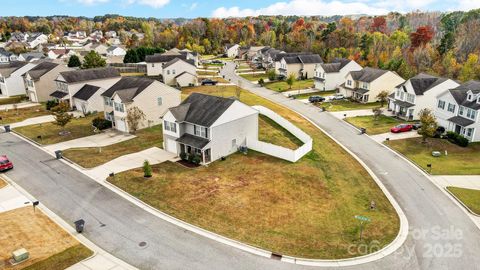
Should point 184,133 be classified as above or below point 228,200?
above

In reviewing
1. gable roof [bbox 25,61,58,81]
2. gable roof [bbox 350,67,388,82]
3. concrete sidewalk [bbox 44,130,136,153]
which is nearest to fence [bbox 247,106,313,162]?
concrete sidewalk [bbox 44,130,136,153]

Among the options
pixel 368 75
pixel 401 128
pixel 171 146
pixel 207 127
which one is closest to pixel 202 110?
pixel 207 127

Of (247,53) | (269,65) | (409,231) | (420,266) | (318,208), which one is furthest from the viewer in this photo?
(247,53)

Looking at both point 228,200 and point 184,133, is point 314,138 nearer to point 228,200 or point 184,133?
point 184,133

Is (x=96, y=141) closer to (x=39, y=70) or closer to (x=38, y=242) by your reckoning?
(x=38, y=242)

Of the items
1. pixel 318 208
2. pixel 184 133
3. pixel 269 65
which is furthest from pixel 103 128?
pixel 269 65

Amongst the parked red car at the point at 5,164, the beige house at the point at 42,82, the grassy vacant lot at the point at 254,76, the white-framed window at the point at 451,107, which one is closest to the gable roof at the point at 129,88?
the parked red car at the point at 5,164
